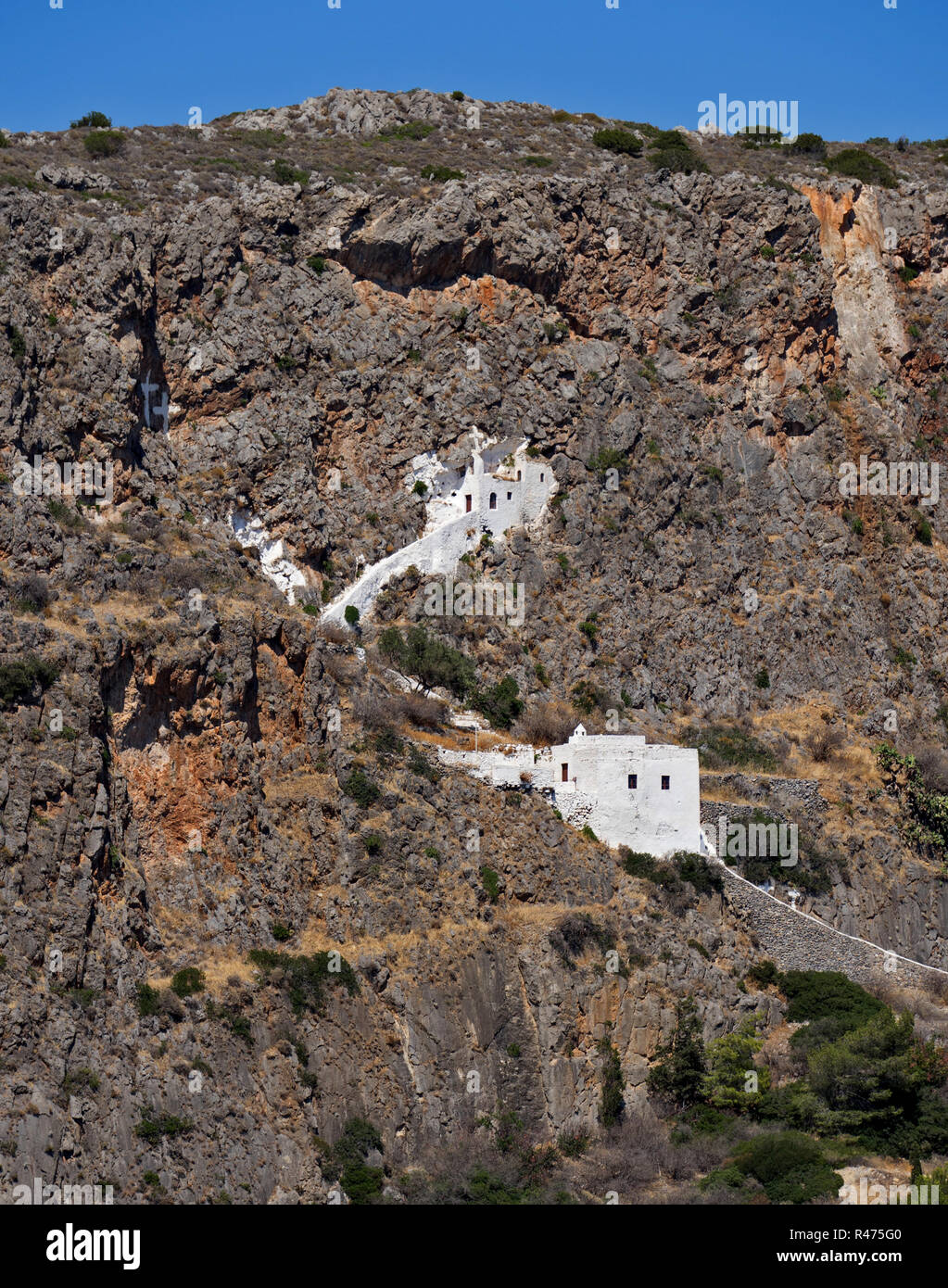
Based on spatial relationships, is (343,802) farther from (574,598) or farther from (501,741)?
(574,598)

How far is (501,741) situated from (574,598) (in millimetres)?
7611

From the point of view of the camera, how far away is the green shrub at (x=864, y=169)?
80.5m

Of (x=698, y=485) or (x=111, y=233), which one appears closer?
(x=111, y=233)

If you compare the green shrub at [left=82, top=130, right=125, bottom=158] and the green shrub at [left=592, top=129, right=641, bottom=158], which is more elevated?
the green shrub at [left=592, top=129, right=641, bottom=158]

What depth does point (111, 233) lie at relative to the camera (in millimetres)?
62281

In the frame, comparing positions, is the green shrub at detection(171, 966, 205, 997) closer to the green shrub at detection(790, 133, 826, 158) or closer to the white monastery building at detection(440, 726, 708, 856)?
the white monastery building at detection(440, 726, 708, 856)

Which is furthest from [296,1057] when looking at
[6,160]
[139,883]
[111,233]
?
[6,160]

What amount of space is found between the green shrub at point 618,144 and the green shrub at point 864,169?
27.6ft

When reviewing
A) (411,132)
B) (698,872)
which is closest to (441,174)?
(411,132)

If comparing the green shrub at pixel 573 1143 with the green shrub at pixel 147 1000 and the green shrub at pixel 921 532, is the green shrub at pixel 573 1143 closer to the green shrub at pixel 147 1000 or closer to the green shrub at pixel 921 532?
the green shrub at pixel 147 1000

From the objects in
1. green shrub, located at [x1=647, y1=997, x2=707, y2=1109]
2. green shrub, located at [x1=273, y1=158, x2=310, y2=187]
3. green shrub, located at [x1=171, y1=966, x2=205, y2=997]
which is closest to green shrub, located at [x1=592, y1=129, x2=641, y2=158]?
green shrub, located at [x1=273, y1=158, x2=310, y2=187]

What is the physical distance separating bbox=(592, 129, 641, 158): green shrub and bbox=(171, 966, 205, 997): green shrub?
4661 cm

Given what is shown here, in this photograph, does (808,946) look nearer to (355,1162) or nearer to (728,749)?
(728,749)

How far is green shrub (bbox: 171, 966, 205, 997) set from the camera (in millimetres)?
47438
